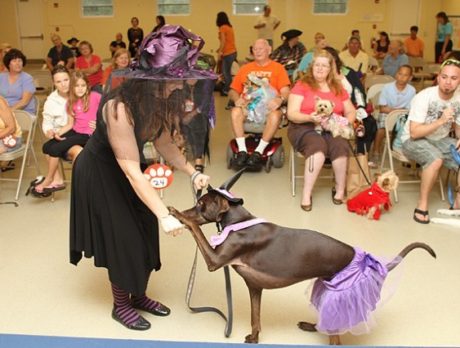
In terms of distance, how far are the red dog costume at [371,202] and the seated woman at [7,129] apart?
275 centimetres

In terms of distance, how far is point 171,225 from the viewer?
211 cm

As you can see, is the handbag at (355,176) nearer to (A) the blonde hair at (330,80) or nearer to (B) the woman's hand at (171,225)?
(A) the blonde hair at (330,80)

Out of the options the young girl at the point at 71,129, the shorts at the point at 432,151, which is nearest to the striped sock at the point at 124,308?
the young girl at the point at 71,129

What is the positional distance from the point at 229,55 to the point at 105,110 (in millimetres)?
7690

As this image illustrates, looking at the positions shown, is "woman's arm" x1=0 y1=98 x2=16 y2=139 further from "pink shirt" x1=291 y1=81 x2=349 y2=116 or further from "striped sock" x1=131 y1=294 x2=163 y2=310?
"pink shirt" x1=291 y1=81 x2=349 y2=116

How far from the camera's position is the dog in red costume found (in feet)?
13.4

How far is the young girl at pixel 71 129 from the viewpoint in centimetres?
430

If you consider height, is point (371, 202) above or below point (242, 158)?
below

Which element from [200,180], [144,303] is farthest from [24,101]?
[200,180]

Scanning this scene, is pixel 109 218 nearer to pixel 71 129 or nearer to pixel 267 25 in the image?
pixel 71 129

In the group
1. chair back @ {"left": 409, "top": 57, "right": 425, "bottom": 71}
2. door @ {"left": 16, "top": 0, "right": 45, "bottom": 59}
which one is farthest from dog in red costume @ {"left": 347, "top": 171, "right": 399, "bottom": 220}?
door @ {"left": 16, "top": 0, "right": 45, "bottom": 59}

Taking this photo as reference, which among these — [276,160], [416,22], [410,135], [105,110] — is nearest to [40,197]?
[276,160]

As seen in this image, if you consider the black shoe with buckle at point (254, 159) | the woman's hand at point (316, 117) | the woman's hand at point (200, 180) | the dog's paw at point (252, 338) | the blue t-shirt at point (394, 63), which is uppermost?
the blue t-shirt at point (394, 63)

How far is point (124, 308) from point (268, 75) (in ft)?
10.4
